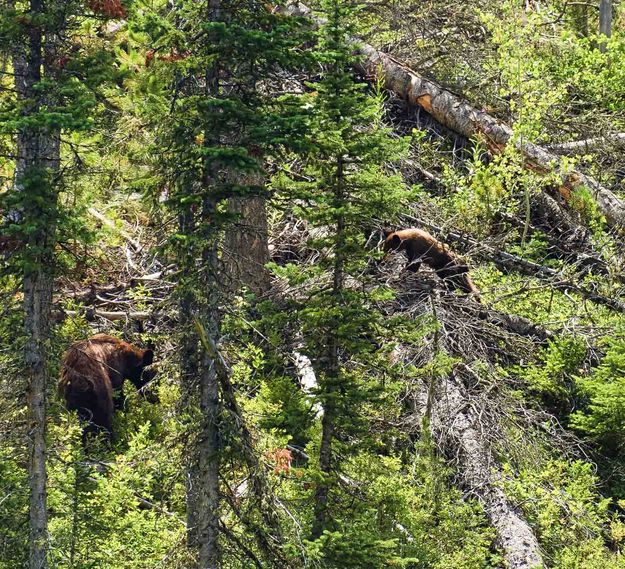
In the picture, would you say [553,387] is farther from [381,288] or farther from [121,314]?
[121,314]

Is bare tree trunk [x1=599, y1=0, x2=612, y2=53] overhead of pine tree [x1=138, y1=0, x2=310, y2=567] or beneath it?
beneath

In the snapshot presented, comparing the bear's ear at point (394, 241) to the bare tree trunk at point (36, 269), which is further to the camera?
the bear's ear at point (394, 241)

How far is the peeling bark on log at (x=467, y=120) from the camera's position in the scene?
17.5 metres

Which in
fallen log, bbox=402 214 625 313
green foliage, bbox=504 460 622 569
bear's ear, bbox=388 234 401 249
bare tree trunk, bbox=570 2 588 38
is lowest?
fallen log, bbox=402 214 625 313

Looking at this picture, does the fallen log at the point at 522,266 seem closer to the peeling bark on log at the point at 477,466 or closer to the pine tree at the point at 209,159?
the peeling bark on log at the point at 477,466

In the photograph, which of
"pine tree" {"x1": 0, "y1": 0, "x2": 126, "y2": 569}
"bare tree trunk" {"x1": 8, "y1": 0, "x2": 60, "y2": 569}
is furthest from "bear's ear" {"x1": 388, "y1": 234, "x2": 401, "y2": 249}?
"bare tree trunk" {"x1": 8, "y1": 0, "x2": 60, "y2": 569}

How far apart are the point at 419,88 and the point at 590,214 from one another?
4.51m

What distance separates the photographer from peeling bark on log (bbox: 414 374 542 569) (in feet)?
36.3

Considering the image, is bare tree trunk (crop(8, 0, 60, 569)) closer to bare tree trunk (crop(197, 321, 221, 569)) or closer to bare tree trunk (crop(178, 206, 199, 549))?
bare tree trunk (crop(178, 206, 199, 549))

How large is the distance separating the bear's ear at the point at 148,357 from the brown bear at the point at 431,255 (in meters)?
4.08

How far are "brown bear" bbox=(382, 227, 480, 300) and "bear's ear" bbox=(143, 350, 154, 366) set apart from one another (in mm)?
4077

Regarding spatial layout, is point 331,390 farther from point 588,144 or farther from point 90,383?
point 588,144

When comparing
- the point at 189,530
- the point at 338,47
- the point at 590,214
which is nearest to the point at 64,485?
the point at 189,530

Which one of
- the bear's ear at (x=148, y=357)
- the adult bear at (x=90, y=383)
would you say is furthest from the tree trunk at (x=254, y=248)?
the adult bear at (x=90, y=383)
